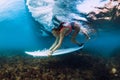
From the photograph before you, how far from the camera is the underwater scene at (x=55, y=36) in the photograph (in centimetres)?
938

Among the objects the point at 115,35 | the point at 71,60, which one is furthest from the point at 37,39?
the point at 115,35

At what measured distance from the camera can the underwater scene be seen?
938 cm

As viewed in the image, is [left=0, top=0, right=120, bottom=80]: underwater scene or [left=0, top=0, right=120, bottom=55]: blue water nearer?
[left=0, top=0, right=120, bottom=80]: underwater scene

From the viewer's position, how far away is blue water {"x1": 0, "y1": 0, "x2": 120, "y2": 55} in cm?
1226

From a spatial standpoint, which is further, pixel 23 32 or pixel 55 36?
pixel 23 32

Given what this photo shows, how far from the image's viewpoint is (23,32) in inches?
508

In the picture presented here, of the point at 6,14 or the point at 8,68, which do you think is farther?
the point at 6,14

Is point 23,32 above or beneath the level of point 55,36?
beneath

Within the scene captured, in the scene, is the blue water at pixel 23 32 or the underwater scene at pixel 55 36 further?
the blue water at pixel 23 32

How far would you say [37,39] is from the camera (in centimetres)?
1323

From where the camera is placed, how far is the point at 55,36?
919 cm

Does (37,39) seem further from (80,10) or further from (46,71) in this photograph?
(46,71)

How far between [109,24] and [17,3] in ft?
16.5

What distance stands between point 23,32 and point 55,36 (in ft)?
13.7
